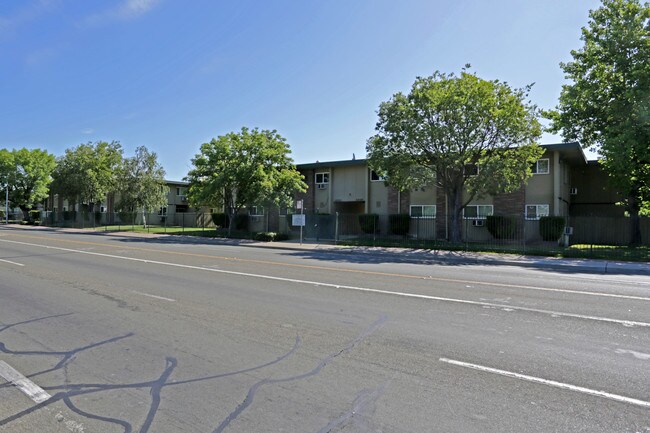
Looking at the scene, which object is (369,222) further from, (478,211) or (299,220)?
(478,211)

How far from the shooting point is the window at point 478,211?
Answer: 27250mm

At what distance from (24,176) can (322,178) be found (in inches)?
2106

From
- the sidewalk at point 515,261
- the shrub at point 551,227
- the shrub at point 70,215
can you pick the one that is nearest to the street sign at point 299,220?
the sidewalk at point 515,261

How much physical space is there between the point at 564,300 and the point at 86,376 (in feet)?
27.1

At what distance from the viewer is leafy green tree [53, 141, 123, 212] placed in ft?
146

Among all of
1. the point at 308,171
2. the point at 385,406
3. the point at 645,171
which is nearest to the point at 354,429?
the point at 385,406

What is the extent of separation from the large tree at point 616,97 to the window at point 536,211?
13.2ft

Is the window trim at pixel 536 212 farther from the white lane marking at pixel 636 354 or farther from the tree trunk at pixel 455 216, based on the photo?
the white lane marking at pixel 636 354

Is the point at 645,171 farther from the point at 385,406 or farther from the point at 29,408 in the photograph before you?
the point at 29,408

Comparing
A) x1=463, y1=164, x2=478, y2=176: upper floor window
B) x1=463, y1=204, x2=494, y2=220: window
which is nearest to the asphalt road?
x1=463, y1=164, x2=478, y2=176: upper floor window

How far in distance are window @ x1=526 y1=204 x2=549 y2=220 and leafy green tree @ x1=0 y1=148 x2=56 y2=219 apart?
64.3 m

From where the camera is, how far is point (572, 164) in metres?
31.3

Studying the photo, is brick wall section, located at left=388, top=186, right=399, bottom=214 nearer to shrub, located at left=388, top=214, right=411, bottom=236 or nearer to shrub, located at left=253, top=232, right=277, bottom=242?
shrub, located at left=388, top=214, right=411, bottom=236

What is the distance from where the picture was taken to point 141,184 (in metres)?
41.2
